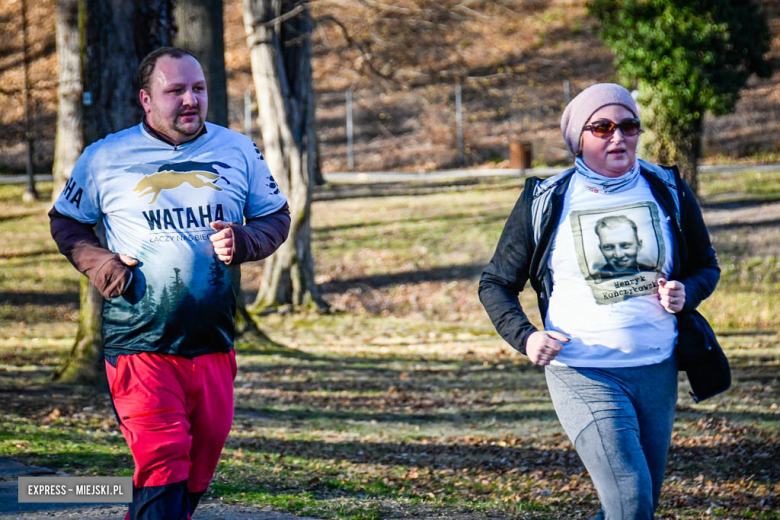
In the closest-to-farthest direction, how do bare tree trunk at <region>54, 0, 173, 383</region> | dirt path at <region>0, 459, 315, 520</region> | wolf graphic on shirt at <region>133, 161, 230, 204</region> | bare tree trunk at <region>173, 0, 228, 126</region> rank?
wolf graphic on shirt at <region>133, 161, 230, 204</region> < dirt path at <region>0, 459, 315, 520</region> < bare tree trunk at <region>54, 0, 173, 383</region> < bare tree trunk at <region>173, 0, 228, 126</region>

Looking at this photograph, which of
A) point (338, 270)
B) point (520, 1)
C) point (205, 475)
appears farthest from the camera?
point (520, 1)

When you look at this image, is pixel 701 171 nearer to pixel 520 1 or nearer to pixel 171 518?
pixel 520 1

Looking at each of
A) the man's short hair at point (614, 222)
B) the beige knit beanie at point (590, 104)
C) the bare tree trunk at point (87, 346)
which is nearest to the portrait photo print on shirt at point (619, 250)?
the man's short hair at point (614, 222)

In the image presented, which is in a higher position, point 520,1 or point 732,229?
point 520,1

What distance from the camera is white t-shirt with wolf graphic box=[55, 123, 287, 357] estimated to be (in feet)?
12.9

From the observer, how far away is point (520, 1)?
4247cm

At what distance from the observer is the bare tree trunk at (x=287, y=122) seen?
1565 centimetres

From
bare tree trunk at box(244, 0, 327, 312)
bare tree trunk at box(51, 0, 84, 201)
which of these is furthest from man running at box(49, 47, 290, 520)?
bare tree trunk at box(51, 0, 84, 201)

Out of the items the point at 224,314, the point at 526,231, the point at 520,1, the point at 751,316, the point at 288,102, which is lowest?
the point at 751,316

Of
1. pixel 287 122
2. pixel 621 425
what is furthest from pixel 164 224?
pixel 287 122

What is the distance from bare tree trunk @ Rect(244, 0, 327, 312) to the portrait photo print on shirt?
12.0 meters

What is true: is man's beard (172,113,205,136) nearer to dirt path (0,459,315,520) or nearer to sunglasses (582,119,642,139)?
sunglasses (582,119,642,139)

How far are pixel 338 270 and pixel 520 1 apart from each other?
26.3 m

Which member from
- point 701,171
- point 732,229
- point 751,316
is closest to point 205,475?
point 751,316
